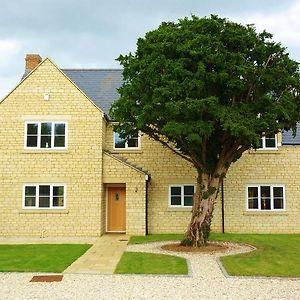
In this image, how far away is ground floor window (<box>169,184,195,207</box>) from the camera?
2678 centimetres

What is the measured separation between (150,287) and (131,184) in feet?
45.1

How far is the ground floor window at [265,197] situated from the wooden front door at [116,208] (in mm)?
6996

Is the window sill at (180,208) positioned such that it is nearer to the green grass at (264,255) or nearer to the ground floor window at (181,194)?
the ground floor window at (181,194)

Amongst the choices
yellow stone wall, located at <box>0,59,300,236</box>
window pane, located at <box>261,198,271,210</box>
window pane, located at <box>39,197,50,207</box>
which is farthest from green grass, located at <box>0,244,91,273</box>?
window pane, located at <box>261,198,271,210</box>

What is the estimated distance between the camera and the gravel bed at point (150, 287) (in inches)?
439

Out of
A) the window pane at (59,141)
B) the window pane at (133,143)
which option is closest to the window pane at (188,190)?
the window pane at (133,143)

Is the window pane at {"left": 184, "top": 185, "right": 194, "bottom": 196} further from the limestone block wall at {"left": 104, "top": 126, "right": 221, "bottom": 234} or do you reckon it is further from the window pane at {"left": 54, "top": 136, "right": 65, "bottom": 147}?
the window pane at {"left": 54, "top": 136, "right": 65, "bottom": 147}

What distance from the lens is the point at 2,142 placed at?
25609 mm

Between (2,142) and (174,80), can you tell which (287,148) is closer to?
(174,80)

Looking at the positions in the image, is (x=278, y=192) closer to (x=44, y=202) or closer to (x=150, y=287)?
(x=44, y=202)

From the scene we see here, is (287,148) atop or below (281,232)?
atop

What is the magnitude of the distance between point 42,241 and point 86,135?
605cm

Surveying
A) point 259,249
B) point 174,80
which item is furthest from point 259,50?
point 259,249

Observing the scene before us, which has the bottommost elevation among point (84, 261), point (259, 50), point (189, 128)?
point (84, 261)
